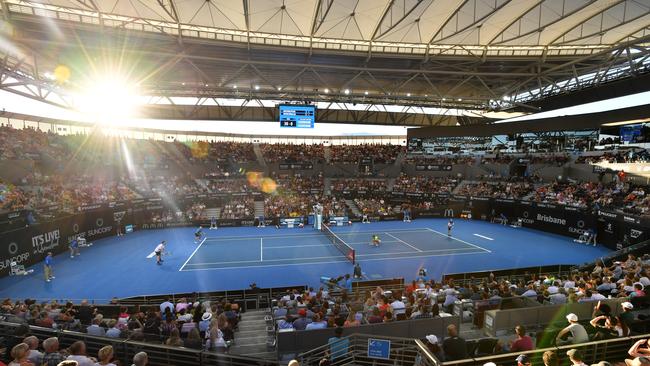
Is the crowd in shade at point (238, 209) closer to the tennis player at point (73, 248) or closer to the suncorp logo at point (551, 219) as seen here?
the tennis player at point (73, 248)

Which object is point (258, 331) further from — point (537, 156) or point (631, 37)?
point (537, 156)

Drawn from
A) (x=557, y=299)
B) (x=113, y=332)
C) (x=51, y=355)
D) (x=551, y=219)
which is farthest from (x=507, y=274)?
(x=51, y=355)

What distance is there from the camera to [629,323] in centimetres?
749

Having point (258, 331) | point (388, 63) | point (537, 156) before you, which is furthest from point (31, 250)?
point (537, 156)

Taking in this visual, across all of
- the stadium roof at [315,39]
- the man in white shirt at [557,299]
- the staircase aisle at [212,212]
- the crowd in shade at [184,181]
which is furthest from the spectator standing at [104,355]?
the staircase aisle at [212,212]

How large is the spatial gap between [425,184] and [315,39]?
30349 millimetres

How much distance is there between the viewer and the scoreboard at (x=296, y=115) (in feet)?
87.0

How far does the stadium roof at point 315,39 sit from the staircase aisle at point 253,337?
585 inches

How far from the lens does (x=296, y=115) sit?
26734 mm

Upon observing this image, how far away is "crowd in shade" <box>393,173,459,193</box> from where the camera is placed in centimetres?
4488

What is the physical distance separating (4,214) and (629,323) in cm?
2672

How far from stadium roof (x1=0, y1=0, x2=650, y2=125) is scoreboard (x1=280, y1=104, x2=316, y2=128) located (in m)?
1.37

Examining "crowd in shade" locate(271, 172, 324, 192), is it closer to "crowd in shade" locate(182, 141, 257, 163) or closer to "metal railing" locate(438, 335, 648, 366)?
"crowd in shade" locate(182, 141, 257, 163)

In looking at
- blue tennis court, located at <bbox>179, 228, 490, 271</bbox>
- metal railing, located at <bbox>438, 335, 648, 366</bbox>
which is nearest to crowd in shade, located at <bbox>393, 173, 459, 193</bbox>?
blue tennis court, located at <bbox>179, 228, 490, 271</bbox>
